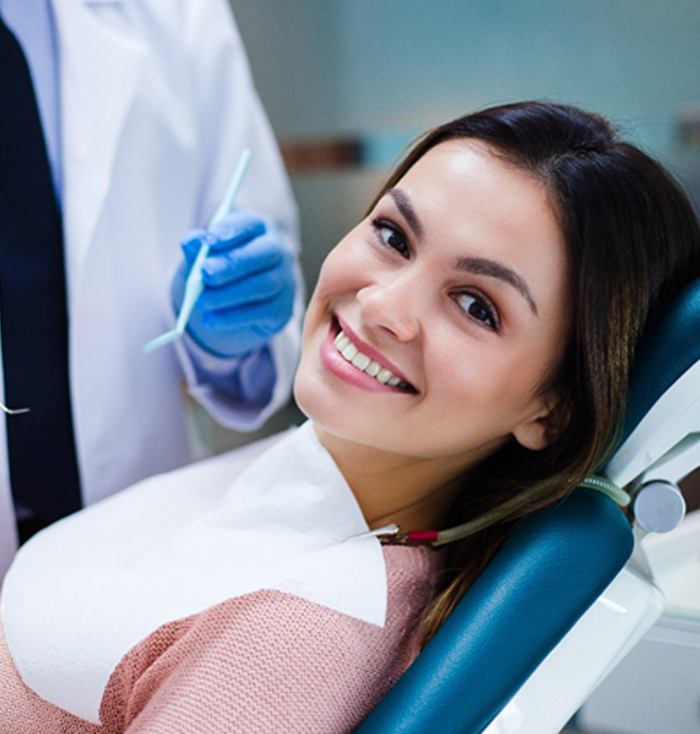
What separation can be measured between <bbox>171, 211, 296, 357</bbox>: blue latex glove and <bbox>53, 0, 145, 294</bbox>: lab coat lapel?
0.15 m

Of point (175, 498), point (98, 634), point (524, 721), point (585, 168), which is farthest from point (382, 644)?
point (585, 168)

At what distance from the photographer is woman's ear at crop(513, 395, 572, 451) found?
1047 mm

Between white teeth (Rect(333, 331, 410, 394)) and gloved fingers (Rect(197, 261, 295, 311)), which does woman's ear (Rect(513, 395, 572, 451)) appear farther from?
gloved fingers (Rect(197, 261, 295, 311))

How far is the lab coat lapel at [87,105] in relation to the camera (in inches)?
52.4

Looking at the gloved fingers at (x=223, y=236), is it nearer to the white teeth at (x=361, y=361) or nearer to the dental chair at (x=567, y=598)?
the white teeth at (x=361, y=361)

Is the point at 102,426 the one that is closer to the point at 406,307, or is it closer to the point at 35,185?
the point at 35,185

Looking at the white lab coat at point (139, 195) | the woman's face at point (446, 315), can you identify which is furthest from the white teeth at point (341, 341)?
the white lab coat at point (139, 195)

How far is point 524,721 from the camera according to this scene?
2.91ft

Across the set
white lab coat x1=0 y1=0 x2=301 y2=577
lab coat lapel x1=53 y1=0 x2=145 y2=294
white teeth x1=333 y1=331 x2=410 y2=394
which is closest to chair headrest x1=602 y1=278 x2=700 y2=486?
white teeth x1=333 y1=331 x2=410 y2=394

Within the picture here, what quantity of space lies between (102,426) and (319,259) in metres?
1.09

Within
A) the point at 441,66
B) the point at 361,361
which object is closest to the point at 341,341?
the point at 361,361

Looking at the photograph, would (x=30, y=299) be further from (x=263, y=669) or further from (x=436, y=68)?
(x=436, y=68)

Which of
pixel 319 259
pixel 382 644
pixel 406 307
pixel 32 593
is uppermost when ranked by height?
pixel 406 307

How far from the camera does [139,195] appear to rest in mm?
1408
